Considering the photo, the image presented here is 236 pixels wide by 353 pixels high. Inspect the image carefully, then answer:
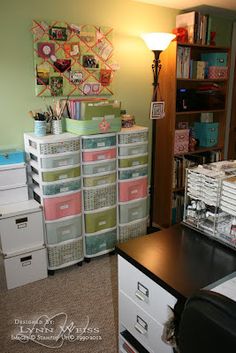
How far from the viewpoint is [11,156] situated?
7.89 feet

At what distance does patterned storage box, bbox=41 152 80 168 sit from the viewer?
2.29 metres

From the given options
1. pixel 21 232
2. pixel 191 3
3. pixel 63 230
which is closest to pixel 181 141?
pixel 191 3

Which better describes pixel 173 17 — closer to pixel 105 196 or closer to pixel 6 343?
pixel 105 196

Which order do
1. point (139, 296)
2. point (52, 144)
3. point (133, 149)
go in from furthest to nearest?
point (133, 149) → point (52, 144) → point (139, 296)

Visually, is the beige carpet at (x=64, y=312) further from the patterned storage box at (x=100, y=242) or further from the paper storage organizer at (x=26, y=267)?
the patterned storage box at (x=100, y=242)

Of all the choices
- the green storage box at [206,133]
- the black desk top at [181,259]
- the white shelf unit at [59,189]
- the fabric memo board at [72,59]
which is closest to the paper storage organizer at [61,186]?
the white shelf unit at [59,189]

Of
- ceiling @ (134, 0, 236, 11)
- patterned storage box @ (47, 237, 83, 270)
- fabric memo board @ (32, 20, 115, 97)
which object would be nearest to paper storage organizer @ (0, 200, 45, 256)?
patterned storage box @ (47, 237, 83, 270)

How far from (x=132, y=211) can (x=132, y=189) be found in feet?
0.69

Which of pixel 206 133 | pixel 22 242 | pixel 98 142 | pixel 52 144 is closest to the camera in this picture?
pixel 52 144

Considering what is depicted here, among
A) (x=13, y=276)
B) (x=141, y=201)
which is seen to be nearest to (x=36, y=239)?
(x=13, y=276)

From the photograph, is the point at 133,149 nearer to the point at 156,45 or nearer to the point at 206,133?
the point at 156,45

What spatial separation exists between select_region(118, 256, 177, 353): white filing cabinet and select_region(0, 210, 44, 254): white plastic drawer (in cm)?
113

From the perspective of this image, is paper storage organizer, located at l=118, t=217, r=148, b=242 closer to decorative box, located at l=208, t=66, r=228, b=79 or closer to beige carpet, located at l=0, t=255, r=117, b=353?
beige carpet, located at l=0, t=255, r=117, b=353

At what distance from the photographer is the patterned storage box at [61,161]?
7.53 feet
